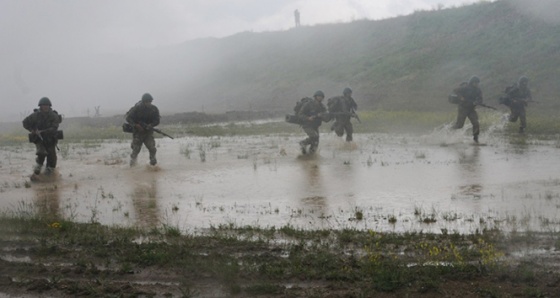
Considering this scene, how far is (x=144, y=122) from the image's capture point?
16109mm

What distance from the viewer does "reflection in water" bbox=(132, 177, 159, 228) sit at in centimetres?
941

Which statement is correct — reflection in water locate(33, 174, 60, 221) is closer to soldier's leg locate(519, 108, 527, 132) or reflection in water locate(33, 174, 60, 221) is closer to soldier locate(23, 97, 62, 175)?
soldier locate(23, 97, 62, 175)

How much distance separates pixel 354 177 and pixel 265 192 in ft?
8.00

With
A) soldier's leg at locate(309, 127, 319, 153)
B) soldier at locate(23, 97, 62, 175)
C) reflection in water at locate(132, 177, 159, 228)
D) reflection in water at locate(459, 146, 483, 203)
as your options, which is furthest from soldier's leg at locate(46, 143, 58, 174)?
reflection in water at locate(459, 146, 483, 203)

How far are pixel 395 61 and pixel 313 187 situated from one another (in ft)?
109

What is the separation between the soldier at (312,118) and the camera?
17594mm

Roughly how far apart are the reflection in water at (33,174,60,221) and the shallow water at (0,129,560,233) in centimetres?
2

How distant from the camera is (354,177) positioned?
13414mm

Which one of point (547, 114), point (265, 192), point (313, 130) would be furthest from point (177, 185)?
point (547, 114)

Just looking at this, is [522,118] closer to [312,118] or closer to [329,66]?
[312,118]

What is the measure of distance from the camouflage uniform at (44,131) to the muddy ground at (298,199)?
1.66 feet

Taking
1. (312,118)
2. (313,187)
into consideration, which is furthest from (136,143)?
(313,187)

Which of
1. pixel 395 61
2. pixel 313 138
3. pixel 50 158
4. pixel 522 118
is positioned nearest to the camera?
pixel 50 158

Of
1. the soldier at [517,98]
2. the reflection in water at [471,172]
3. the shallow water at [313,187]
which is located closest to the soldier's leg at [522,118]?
the soldier at [517,98]
